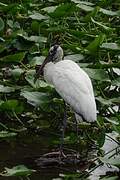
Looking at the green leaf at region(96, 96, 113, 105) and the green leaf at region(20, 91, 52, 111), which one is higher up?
the green leaf at region(20, 91, 52, 111)

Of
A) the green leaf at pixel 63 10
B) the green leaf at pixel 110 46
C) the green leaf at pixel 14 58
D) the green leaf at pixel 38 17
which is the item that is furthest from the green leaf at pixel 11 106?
the green leaf at pixel 38 17

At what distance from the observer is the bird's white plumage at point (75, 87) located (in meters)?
3.70

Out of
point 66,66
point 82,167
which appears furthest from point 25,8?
point 82,167

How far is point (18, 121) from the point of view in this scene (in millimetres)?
4285

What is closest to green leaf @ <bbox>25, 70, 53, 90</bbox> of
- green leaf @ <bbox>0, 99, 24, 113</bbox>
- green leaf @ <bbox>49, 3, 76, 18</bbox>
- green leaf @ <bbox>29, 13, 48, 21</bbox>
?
green leaf @ <bbox>0, 99, 24, 113</bbox>

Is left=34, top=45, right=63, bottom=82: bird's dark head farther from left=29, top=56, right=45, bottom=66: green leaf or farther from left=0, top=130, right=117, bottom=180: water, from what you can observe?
left=0, top=130, right=117, bottom=180: water

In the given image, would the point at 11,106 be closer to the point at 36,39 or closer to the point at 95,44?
the point at 95,44

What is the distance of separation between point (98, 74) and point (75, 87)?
416 millimetres

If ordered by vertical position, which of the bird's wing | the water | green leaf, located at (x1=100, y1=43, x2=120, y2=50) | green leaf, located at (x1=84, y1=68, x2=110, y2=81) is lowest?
the water

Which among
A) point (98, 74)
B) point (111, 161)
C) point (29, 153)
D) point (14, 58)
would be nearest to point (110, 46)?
point (98, 74)

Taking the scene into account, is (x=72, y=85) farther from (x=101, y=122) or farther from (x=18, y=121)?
(x=18, y=121)

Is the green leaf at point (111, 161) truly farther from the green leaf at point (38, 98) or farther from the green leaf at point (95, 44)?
the green leaf at point (95, 44)

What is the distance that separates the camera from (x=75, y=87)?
3805mm

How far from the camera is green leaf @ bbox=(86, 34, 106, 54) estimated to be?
4348 mm
